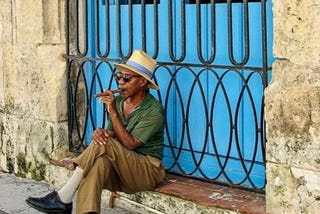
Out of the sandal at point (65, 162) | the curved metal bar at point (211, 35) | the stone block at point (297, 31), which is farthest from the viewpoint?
the sandal at point (65, 162)

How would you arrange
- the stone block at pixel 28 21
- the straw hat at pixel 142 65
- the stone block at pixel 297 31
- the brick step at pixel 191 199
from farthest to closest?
1. the stone block at pixel 28 21
2. the straw hat at pixel 142 65
3. the brick step at pixel 191 199
4. the stone block at pixel 297 31

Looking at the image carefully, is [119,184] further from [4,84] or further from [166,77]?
[4,84]

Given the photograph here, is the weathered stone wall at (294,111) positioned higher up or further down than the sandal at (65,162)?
higher up

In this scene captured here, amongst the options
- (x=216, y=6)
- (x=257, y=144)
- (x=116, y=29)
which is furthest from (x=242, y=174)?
(x=116, y=29)

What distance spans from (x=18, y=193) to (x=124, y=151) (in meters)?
1.51

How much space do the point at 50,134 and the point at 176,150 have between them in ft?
4.19

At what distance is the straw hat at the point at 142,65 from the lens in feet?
16.3

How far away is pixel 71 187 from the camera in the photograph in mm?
4855

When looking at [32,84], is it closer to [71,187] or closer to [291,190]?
[71,187]

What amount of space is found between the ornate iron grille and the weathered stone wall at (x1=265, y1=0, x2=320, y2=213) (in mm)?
374

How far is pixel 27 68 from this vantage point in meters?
6.20

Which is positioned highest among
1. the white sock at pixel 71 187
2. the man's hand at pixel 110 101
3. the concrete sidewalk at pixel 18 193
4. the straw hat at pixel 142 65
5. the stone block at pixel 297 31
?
the stone block at pixel 297 31

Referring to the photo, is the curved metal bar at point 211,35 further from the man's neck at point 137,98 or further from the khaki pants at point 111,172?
the khaki pants at point 111,172

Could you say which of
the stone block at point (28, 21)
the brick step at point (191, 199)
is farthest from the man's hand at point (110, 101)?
the stone block at point (28, 21)
